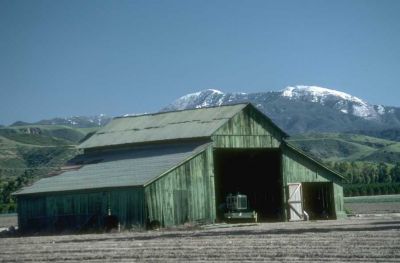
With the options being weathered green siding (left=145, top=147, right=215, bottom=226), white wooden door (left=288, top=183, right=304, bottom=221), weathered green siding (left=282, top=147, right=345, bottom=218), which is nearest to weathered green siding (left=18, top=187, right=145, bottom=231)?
weathered green siding (left=145, top=147, right=215, bottom=226)

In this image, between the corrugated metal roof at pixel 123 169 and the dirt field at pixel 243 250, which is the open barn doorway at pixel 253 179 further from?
the dirt field at pixel 243 250

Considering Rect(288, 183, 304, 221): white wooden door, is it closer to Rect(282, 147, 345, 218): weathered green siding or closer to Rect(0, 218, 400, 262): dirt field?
Rect(282, 147, 345, 218): weathered green siding

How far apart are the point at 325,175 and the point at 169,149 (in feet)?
42.3

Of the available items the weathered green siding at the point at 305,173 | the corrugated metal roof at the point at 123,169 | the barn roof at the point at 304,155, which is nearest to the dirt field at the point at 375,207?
the weathered green siding at the point at 305,173

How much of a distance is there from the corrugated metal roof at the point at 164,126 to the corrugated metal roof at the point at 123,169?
897mm

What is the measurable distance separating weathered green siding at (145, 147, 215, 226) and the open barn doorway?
4799 mm

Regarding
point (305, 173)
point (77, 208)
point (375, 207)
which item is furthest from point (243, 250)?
point (375, 207)

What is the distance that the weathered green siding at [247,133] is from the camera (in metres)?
47.2

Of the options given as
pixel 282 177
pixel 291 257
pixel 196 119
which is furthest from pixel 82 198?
pixel 291 257

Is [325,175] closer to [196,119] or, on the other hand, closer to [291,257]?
[196,119]

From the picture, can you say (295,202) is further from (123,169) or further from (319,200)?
(123,169)

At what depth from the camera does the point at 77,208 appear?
44750mm

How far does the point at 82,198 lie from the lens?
44281 mm

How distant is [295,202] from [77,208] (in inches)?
637
